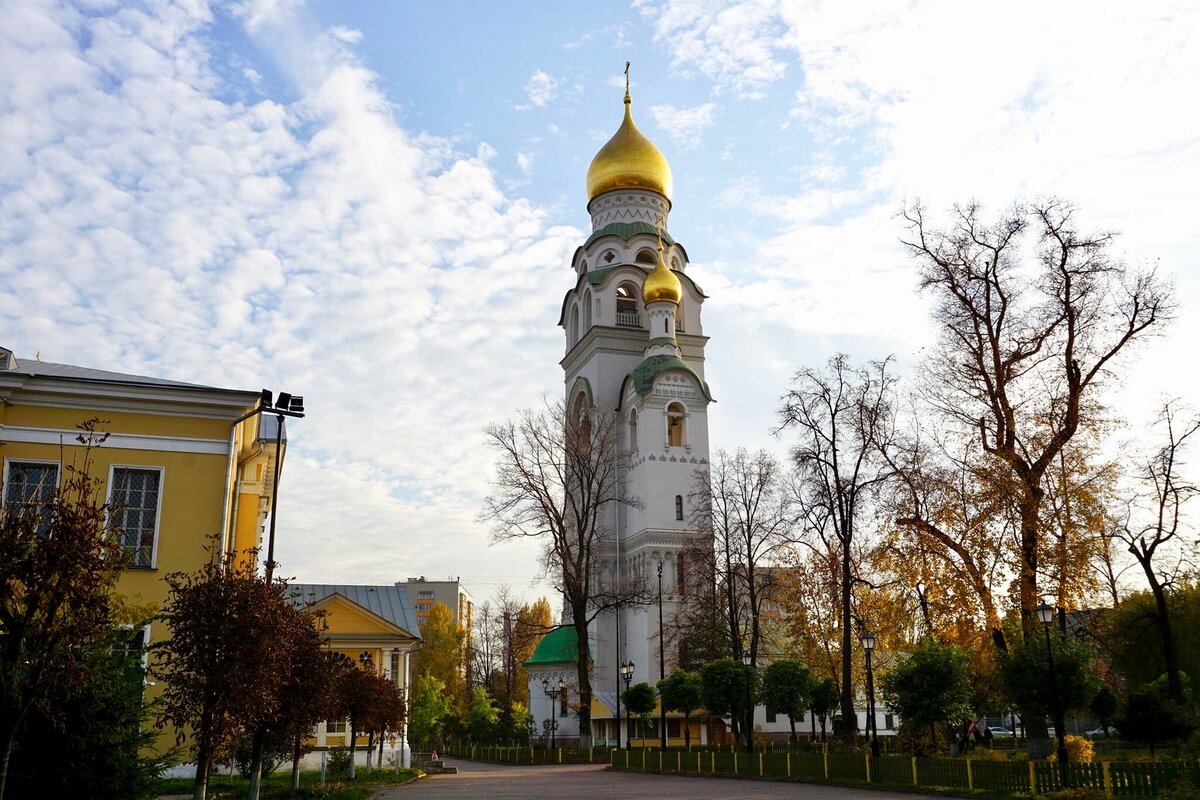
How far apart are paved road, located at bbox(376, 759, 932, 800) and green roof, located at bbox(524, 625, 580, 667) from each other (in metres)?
20.1

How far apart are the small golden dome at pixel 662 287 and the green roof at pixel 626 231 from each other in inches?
165

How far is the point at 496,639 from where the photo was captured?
78.4 meters

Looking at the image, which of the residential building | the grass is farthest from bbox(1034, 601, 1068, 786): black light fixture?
the residential building

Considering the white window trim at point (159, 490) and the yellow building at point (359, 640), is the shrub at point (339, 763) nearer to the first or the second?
the yellow building at point (359, 640)

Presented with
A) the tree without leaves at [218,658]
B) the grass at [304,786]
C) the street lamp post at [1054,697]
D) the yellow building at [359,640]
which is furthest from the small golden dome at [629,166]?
the tree without leaves at [218,658]

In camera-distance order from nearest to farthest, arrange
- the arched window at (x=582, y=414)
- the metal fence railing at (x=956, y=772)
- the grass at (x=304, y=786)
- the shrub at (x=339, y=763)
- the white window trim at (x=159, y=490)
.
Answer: the metal fence railing at (x=956, y=772)
the grass at (x=304, y=786)
the white window trim at (x=159, y=490)
the shrub at (x=339, y=763)
the arched window at (x=582, y=414)

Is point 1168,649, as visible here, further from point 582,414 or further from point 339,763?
point 582,414

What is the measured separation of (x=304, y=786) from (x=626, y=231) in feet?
133

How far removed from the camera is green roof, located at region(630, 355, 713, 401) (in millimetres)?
50156

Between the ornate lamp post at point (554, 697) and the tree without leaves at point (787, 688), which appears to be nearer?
the tree without leaves at point (787, 688)

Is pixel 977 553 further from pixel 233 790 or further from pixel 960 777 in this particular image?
pixel 233 790

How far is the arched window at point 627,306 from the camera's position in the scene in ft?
184

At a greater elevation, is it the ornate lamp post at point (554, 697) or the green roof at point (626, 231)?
the green roof at point (626, 231)

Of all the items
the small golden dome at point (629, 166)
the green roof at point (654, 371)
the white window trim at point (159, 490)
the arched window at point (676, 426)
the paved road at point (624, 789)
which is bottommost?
the paved road at point (624, 789)
